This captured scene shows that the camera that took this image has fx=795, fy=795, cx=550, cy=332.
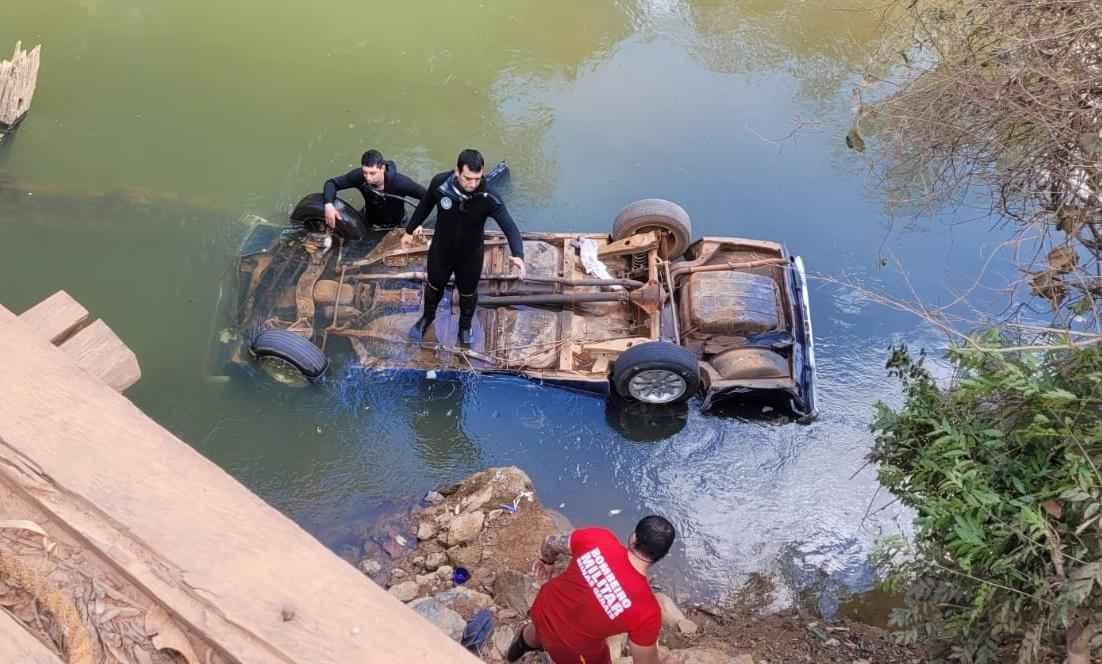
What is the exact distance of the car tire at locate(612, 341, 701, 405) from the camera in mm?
6383

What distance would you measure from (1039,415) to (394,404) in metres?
5.12

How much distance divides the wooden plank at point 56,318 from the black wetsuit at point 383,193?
5.19 m

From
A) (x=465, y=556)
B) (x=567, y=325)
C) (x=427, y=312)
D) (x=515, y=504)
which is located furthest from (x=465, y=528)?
(x=567, y=325)

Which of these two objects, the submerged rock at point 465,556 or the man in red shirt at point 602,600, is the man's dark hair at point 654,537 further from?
the submerged rock at point 465,556

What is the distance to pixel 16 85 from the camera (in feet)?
29.1

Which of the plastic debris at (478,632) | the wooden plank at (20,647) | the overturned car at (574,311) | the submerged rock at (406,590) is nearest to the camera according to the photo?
the wooden plank at (20,647)

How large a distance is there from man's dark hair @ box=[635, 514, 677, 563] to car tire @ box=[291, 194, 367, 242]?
15.3ft

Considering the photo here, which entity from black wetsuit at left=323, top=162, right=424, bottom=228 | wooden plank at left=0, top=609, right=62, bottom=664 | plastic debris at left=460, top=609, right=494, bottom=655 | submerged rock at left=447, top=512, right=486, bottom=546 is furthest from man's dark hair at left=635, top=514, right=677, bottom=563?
black wetsuit at left=323, top=162, right=424, bottom=228

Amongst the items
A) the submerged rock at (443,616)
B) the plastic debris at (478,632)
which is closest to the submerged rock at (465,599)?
the submerged rock at (443,616)

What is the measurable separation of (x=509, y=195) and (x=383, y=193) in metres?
2.02

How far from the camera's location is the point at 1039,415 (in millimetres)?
3551

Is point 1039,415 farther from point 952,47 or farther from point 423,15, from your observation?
point 423,15

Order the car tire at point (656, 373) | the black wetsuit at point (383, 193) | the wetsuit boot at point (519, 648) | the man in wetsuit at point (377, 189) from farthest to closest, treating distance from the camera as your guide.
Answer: the black wetsuit at point (383, 193)
the man in wetsuit at point (377, 189)
the car tire at point (656, 373)
the wetsuit boot at point (519, 648)

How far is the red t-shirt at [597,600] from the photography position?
12.5ft
